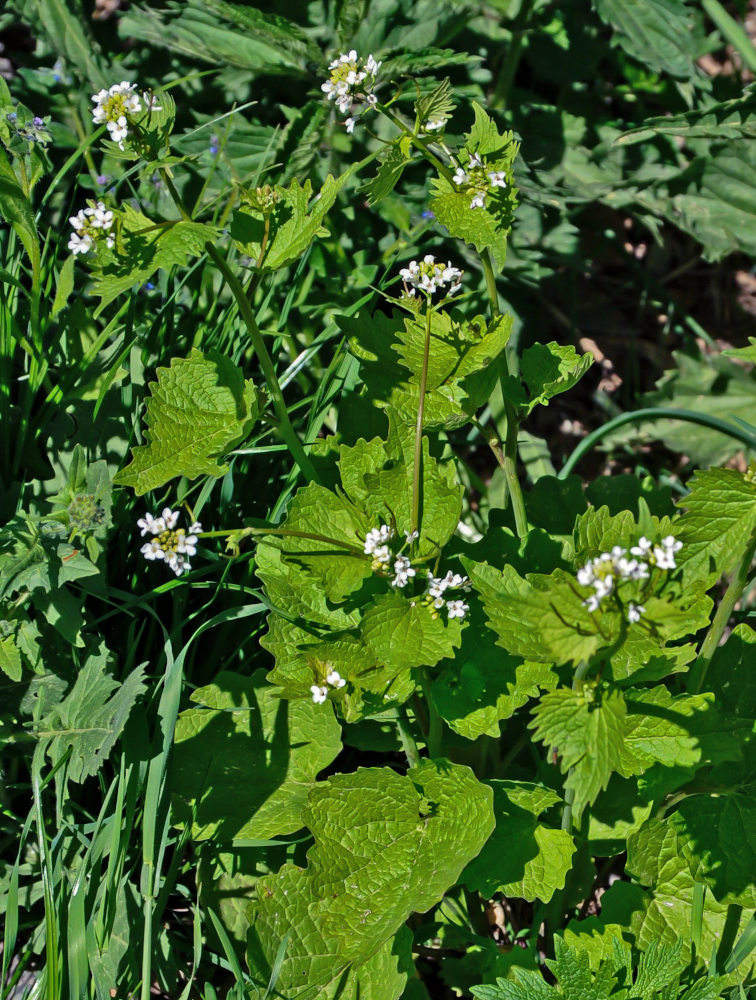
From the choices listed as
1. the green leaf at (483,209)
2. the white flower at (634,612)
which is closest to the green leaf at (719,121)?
the green leaf at (483,209)

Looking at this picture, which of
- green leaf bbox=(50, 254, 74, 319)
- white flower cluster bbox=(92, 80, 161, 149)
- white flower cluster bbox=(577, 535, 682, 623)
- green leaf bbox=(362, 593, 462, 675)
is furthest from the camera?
green leaf bbox=(50, 254, 74, 319)

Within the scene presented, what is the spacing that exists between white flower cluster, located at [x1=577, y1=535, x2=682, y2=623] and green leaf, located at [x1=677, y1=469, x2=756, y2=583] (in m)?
0.25

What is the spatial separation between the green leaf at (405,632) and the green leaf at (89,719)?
551 millimetres

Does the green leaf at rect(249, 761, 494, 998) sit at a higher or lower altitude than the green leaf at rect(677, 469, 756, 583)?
lower

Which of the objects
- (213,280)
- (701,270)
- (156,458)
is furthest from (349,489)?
(701,270)

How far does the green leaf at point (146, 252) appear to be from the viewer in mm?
1811

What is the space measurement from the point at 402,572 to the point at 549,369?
24.5 inches

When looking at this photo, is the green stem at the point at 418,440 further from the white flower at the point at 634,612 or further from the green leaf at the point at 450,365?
the white flower at the point at 634,612

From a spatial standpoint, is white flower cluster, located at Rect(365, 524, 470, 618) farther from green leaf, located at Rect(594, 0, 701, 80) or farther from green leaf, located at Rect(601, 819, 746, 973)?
green leaf, located at Rect(594, 0, 701, 80)

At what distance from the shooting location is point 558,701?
68.2 inches

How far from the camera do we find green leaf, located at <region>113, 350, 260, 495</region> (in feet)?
6.40

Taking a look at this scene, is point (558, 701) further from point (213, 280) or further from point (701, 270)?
point (701, 270)

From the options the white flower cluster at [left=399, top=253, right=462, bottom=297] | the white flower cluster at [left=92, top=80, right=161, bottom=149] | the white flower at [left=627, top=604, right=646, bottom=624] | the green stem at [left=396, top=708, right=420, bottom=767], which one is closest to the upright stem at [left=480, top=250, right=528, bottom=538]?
the white flower cluster at [left=399, top=253, right=462, bottom=297]

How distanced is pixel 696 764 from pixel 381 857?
68 centimetres
